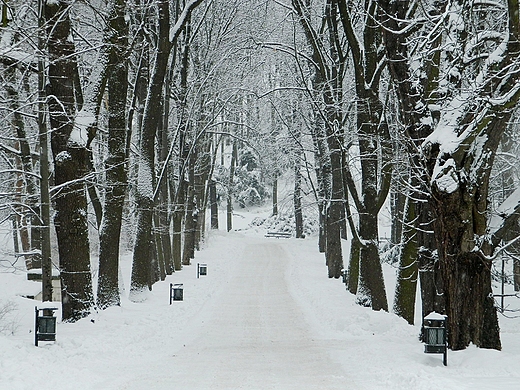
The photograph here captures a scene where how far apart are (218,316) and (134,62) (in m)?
11.0

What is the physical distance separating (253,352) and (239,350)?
33 centimetres

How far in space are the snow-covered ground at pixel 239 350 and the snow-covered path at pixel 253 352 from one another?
0.06 feet

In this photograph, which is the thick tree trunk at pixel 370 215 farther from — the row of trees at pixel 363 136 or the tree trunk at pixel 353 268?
the tree trunk at pixel 353 268

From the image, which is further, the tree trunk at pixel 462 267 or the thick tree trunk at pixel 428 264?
the thick tree trunk at pixel 428 264

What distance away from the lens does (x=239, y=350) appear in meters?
11.4

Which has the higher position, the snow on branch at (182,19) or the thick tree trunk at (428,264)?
the snow on branch at (182,19)

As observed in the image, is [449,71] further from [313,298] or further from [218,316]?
[313,298]

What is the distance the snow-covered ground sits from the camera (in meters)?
8.44

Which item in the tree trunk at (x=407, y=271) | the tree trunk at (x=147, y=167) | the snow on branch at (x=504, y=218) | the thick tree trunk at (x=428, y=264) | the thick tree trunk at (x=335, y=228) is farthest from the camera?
the thick tree trunk at (x=335, y=228)

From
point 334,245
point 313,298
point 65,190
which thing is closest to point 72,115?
point 65,190

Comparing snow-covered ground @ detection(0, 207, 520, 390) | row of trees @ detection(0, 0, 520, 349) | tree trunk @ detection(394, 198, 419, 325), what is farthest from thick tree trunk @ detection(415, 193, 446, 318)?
tree trunk @ detection(394, 198, 419, 325)

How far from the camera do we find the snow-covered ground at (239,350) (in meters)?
8.44

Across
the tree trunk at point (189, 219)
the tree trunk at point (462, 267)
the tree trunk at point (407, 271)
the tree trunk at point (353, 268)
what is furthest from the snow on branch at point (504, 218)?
the tree trunk at point (189, 219)

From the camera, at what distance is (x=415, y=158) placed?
10977 mm
